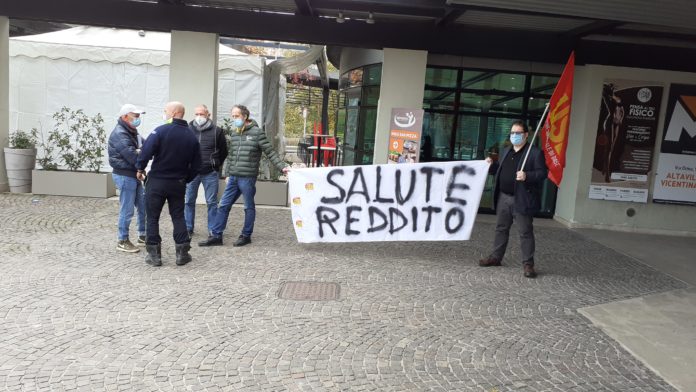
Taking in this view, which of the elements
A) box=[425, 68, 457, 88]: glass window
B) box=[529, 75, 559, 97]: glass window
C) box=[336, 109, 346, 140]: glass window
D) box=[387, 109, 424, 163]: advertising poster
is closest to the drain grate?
box=[387, 109, 424, 163]: advertising poster

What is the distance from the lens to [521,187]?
7113 mm

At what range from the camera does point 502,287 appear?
668cm

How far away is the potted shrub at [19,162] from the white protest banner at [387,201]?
6159 millimetres

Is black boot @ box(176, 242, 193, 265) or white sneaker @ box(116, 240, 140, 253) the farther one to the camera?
white sneaker @ box(116, 240, 140, 253)

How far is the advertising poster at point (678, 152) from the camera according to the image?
10891mm

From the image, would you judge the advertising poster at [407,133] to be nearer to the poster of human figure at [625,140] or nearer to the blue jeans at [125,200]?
the poster of human figure at [625,140]

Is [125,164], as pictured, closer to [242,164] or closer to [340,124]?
[242,164]

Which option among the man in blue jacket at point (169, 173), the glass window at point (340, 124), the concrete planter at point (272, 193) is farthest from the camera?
the glass window at point (340, 124)

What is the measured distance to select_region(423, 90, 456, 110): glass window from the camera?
468 inches

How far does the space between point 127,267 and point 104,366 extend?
260 centimetres

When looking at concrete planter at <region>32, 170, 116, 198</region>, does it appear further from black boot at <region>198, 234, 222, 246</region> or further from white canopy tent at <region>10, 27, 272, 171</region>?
black boot at <region>198, 234, 222, 246</region>

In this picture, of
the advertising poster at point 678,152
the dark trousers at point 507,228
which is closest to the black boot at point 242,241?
the dark trousers at point 507,228

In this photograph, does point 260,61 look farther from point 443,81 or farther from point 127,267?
point 127,267

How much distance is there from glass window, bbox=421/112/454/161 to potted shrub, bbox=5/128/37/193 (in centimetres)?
775
